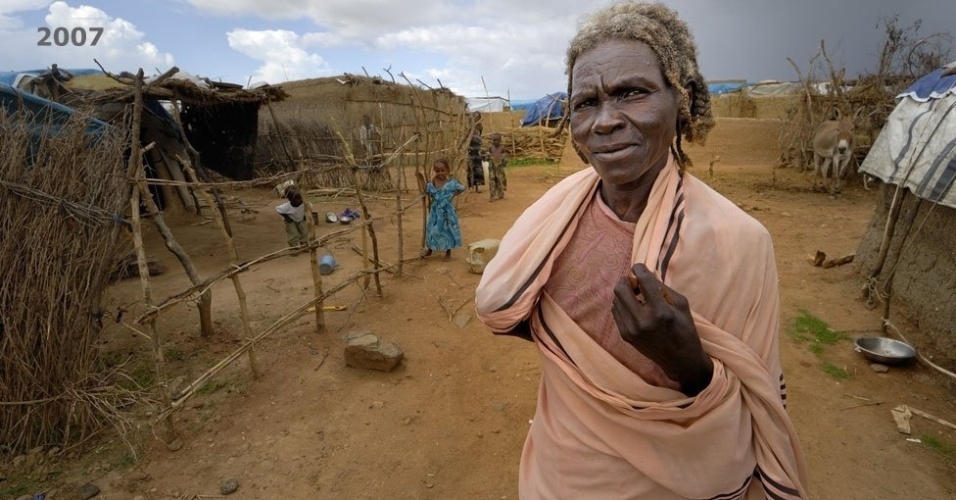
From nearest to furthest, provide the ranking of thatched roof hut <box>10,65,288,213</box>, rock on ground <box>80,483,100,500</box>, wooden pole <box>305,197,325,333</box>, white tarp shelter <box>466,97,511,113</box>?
rock on ground <box>80,483,100,500</box> < wooden pole <box>305,197,325,333</box> < thatched roof hut <box>10,65,288,213</box> < white tarp shelter <box>466,97,511,113</box>

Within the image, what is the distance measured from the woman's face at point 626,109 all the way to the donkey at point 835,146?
1156 cm

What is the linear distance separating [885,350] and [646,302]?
459 cm

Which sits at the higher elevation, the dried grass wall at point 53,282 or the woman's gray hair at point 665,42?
the woman's gray hair at point 665,42

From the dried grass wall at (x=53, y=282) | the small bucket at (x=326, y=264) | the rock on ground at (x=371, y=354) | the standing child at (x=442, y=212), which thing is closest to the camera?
the dried grass wall at (x=53, y=282)

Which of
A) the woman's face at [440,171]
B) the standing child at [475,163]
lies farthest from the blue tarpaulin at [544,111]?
the woman's face at [440,171]

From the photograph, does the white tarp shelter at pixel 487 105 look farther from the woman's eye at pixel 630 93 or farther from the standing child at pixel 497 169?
the woman's eye at pixel 630 93

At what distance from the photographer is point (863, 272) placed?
18.5 feet

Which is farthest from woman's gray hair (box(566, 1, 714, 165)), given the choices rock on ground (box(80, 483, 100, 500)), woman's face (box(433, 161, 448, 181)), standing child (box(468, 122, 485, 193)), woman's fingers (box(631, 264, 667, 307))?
standing child (box(468, 122, 485, 193))

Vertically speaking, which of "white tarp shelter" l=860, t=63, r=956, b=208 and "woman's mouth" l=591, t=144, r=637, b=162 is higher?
"woman's mouth" l=591, t=144, r=637, b=162

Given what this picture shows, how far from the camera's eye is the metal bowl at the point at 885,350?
399 cm

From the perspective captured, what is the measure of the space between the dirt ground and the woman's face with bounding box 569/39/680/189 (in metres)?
2.40

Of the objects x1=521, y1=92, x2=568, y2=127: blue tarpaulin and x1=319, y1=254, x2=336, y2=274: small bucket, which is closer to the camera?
x1=319, y1=254, x2=336, y2=274: small bucket

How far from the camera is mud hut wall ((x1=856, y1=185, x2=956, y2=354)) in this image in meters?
4.05

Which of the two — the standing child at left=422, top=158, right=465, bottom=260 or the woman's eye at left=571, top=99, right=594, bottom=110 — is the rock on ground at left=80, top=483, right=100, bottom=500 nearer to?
the woman's eye at left=571, top=99, right=594, bottom=110
